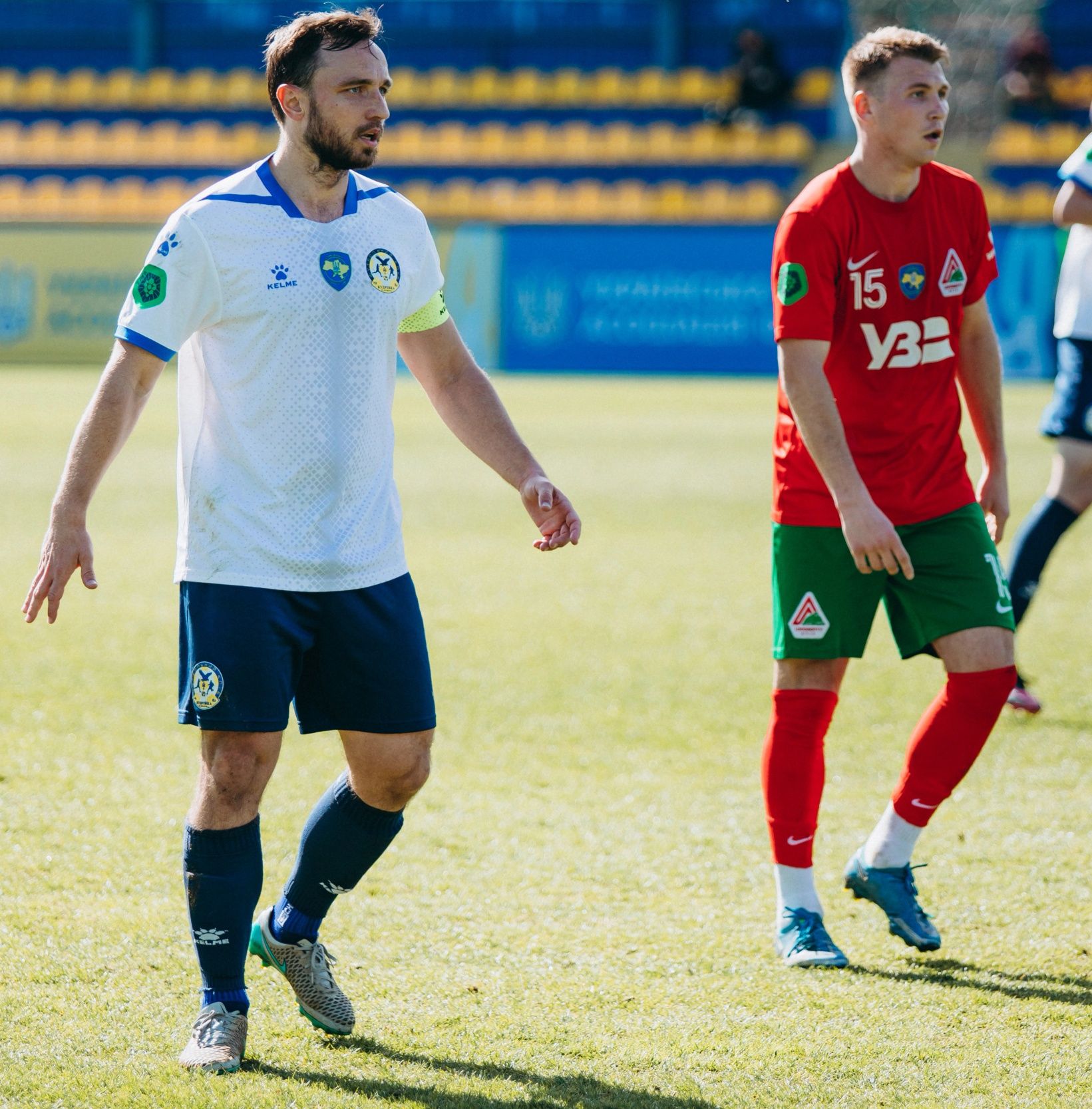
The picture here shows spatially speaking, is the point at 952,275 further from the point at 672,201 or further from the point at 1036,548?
the point at 672,201

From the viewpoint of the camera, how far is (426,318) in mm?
3270

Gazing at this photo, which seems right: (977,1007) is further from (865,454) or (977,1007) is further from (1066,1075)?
(865,454)

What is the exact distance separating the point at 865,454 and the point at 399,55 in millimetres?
25526

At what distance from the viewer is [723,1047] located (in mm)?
3057

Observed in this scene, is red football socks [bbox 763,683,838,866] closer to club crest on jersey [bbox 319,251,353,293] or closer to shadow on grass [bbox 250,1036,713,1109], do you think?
shadow on grass [bbox 250,1036,713,1109]

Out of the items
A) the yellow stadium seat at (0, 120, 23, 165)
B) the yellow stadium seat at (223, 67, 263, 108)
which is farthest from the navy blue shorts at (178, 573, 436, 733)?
the yellow stadium seat at (0, 120, 23, 165)

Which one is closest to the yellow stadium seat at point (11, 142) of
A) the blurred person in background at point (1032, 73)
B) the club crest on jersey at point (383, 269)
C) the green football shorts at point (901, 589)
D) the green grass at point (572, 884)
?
the blurred person in background at point (1032, 73)

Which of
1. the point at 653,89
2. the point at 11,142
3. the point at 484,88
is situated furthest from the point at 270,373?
the point at 11,142

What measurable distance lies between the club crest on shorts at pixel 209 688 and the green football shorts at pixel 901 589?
131 cm

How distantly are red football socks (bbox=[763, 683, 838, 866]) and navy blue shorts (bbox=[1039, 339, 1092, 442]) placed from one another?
248 centimetres

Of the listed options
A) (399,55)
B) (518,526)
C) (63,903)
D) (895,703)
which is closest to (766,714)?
(895,703)

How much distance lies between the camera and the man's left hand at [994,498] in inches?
156

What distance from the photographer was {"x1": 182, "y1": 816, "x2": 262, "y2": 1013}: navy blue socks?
2975mm

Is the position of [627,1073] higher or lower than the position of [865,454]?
lower
